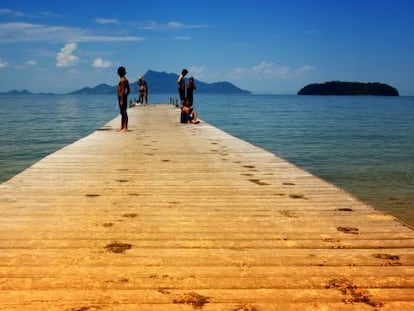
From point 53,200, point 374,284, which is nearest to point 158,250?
point 374,284

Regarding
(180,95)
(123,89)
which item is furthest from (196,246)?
(180,95)

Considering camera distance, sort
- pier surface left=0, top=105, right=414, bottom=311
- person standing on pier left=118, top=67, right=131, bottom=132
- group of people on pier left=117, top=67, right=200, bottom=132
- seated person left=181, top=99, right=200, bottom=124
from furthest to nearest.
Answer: seated person left=181, top=99, right=200, bottom=124
group of people on pier left=117, top=67, right=200, bottom=132
person standing on pier left=118, top=67, right=131, bottom=132
pier surface left=0, top=105, right=414, bottom=311

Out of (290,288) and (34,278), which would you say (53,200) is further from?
(290,288)

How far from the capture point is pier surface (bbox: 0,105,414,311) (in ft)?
8.80

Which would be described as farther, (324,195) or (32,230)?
(324,195)

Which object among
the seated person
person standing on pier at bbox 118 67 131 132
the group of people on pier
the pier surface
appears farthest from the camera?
the seated person

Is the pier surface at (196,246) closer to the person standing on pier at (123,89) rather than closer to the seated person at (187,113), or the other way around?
the person standing on pier at (123,89)

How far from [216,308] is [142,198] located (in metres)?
2.89

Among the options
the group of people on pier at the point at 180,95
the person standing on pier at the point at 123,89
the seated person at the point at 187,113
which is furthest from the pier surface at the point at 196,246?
the seated person at the point at 187,113

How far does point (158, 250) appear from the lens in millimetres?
3467

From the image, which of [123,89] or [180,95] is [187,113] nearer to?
[180,95]

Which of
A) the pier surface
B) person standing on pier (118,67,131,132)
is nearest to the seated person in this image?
person standing on pier (118,67,131,132)

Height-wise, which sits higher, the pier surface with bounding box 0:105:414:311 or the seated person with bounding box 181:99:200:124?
the seated person with bounding box 181:99:200:124

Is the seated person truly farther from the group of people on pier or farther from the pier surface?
the pier surface
